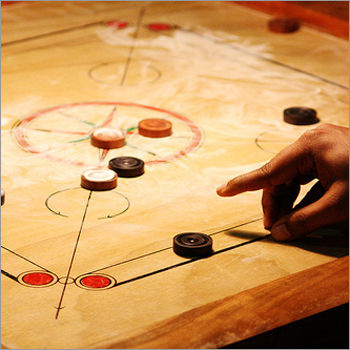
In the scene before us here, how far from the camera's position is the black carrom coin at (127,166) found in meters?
1.99

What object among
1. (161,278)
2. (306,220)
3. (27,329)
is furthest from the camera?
(306,220)

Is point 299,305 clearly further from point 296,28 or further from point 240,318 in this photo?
point 296,28

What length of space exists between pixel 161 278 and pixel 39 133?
90cm

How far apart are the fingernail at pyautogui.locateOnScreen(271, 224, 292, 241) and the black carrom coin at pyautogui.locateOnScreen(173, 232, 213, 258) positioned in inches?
6.4

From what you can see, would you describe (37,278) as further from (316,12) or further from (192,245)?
(316,12)

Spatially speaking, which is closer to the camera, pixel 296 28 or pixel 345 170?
pixel 345 170

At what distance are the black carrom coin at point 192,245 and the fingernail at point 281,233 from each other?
0.53 feet

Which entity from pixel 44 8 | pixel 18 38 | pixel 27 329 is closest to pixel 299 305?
pixel 27 329

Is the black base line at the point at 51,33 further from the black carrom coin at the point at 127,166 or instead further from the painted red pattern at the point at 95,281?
the painted red pattern at the point at 95,281

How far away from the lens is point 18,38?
3.18 m

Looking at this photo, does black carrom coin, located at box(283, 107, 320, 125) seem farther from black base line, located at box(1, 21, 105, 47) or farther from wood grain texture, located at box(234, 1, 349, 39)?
black base line, located at box(1, 21, 105, 47)

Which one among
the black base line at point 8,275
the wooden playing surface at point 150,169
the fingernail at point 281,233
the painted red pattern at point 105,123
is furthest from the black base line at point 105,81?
the black base line at point 8,275

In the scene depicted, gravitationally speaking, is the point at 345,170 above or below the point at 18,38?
above

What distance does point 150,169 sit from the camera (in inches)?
81.1
